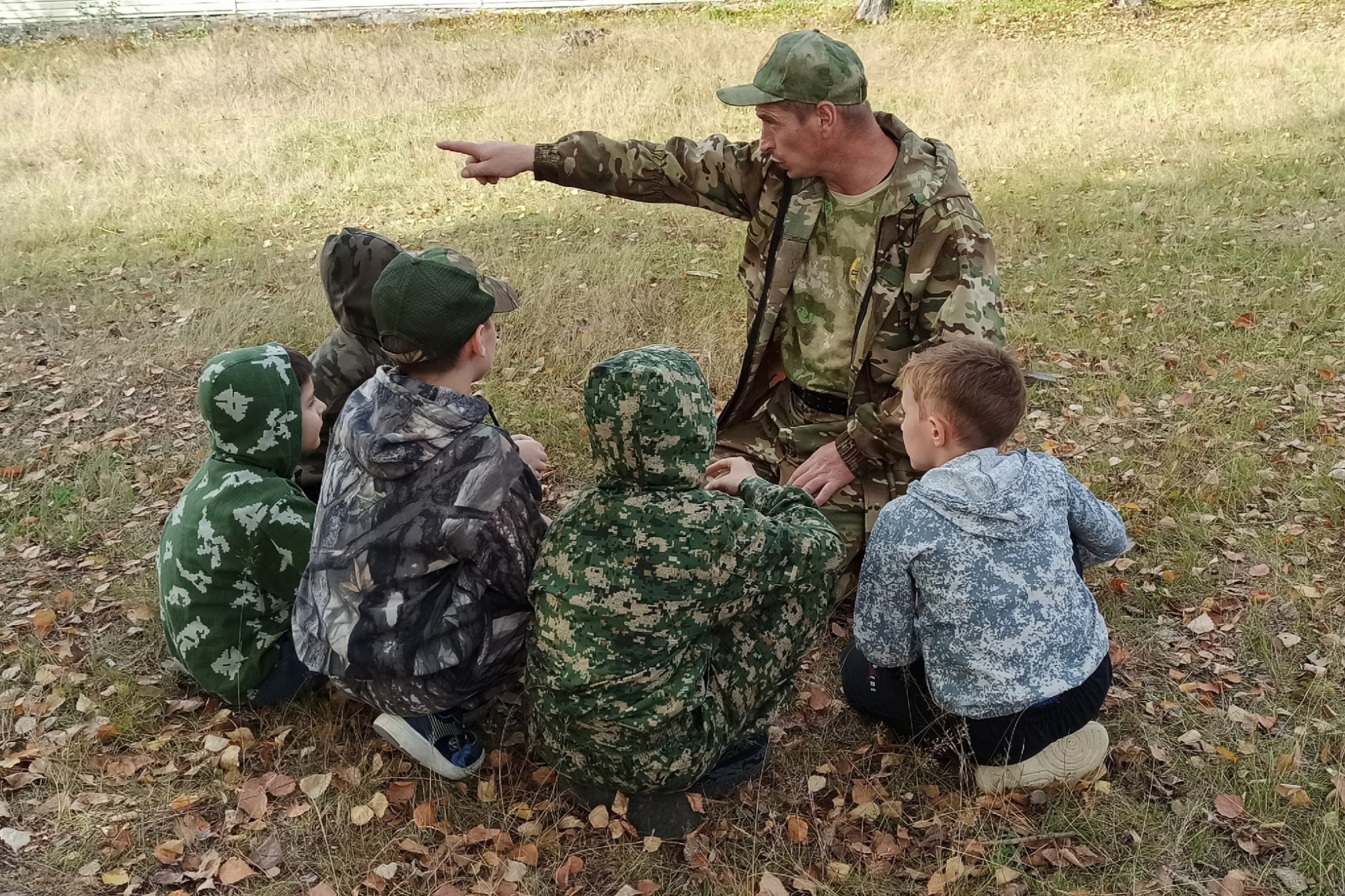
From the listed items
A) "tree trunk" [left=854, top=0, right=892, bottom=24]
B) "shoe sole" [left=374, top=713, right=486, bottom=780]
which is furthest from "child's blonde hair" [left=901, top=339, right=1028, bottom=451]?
"tree trunk" [left=854, top=0, right=892, bottom=24]

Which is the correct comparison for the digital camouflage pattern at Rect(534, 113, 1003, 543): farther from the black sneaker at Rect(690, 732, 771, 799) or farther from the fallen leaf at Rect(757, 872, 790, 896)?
the fallen leaf at Rect(757, 872, 790, 896)

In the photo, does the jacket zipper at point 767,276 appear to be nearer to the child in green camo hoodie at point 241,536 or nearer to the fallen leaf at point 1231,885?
the child in green camo hoodie at point 241,536

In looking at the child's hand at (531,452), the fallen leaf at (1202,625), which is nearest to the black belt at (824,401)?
the child's hand at (531,452)

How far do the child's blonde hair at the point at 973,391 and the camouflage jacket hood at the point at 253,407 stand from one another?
2.19 metres

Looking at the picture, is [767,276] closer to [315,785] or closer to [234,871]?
[315,785]

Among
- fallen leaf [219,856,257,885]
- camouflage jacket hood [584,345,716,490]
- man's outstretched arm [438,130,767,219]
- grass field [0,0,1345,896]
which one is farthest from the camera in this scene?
man's outstretched arm [438,130,767,219]

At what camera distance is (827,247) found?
4.62 m

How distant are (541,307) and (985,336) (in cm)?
434

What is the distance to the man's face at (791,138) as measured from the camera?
13.8 feet

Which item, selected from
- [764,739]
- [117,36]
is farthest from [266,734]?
[117,36]

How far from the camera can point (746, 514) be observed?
2859mm

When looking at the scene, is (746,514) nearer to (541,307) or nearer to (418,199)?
(541,307)

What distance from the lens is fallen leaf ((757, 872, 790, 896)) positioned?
3061 mm

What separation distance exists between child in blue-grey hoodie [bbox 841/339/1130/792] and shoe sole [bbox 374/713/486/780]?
1463 mm
